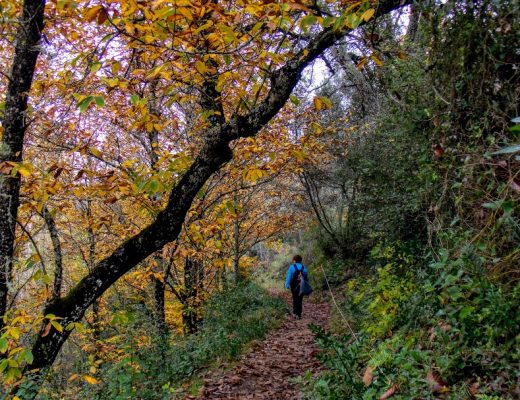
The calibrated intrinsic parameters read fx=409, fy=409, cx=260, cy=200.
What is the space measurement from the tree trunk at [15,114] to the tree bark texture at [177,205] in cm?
70

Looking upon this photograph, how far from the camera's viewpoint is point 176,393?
6.34m

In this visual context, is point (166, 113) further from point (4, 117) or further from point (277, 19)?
point (277, 19)

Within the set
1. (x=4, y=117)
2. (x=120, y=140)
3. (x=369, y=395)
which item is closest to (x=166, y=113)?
(x=120, y=140)

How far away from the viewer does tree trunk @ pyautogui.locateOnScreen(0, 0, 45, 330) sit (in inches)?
181

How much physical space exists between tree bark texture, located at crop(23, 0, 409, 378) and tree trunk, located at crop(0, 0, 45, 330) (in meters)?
0.70

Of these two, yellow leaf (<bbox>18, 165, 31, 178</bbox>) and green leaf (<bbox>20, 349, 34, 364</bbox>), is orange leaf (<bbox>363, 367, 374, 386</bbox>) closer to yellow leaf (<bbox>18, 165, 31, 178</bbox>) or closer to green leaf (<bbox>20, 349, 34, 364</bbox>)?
green leaf (<bbox>20, 349, 34, 364</bbox>)

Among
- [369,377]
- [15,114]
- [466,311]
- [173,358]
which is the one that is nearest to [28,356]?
[15,114]

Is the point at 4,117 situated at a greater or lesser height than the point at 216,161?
greater

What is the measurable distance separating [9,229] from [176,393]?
3.52m

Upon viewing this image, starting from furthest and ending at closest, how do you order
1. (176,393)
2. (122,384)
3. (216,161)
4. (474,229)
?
1. (176,393)
2. (122,384)
3. (216,161)
4. (474,229)

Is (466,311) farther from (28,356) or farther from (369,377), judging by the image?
(28,356)

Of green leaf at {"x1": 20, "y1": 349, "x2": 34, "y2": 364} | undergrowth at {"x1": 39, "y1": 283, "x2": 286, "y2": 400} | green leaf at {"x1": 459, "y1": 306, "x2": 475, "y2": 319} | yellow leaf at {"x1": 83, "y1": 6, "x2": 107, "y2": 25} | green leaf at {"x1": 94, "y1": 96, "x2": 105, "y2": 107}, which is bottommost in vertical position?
green leaf at {"x1": 459, "y1": 306, "x2": 475, "y2": 319}

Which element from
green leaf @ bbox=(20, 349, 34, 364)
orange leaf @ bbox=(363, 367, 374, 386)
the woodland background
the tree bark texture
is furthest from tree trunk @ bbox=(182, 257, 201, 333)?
green leaf @ bbox=(20, 349, 34, 364)

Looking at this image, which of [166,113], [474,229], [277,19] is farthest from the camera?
[166,113]
